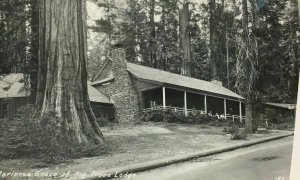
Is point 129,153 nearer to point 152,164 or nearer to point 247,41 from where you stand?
point 152,164

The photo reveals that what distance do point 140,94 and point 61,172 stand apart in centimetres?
1834

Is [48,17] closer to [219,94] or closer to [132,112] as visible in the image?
[132,112]

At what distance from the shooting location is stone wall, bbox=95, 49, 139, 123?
2542 cm

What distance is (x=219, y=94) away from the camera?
98.2 feet

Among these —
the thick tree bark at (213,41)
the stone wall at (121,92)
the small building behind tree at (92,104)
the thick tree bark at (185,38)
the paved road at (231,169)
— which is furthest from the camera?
the thick tree bark at (213,41)

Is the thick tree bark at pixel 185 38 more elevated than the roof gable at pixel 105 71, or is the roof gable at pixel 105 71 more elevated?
the thick tree bark at pixel 185 38

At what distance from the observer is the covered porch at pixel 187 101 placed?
25.8m

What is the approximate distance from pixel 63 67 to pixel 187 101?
18.8 metres

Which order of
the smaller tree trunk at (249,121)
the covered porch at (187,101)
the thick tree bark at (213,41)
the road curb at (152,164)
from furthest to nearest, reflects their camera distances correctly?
the thick tree bark at (213,41) < the covered porch at (187,101) < the smaller tree trunk at (249,121) < the road curb at (152,164)

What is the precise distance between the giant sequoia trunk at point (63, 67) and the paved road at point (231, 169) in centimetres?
243

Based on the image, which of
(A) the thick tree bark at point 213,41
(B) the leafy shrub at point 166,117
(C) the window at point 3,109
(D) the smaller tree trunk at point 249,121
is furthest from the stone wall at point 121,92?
(A) the thick tree bark at point 213,41

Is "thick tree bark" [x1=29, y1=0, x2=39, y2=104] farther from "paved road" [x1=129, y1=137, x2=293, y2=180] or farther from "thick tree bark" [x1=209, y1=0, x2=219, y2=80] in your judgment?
"thick tree bark" [x1=209, y1=0, x2=219, y2=80]

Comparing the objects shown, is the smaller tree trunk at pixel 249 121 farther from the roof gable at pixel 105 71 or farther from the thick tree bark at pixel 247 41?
the roof gable at pixel 105 71

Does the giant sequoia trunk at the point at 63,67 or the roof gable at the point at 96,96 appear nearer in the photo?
the giant sequoia trunk at the point at 63,67
